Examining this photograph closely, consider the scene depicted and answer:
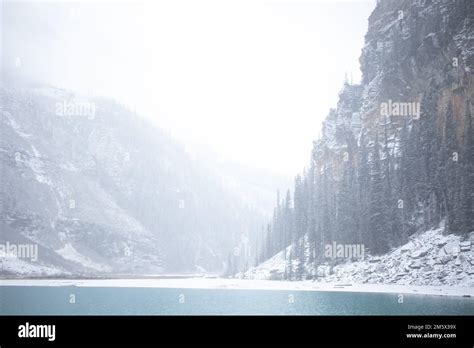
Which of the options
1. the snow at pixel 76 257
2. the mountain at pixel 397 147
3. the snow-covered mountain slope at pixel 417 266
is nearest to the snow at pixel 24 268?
the snow at pixel 76 257

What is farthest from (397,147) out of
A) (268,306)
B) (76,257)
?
(76,257)

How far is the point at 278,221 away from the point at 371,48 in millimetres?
58845

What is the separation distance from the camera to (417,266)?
7600 centimetres

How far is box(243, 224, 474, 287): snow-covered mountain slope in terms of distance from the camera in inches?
2719

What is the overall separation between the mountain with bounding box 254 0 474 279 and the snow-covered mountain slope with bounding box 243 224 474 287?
2509 millimetres

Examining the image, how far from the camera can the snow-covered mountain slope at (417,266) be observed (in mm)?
69062

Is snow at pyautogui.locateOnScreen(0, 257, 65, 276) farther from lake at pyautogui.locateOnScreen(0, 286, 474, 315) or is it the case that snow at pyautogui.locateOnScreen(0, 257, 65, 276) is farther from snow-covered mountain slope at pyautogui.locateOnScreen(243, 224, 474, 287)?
snow-covered mountain slope at pyautogui.locateOnScreen(243, 224, 474, 287)

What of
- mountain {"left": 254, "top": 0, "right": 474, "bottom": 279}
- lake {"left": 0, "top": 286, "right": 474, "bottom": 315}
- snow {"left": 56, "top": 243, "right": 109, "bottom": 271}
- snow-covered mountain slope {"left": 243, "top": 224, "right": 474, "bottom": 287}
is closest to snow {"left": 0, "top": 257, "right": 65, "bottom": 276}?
snow {"left": 56, "top": 243, "right": 109, "bottom": 271}

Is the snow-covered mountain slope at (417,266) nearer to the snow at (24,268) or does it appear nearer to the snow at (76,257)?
the snow at (24,268)

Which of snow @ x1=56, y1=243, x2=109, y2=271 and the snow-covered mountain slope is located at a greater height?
the snow-covered mountain slope

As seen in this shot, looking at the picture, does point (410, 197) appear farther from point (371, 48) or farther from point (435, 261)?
point (371, 48)

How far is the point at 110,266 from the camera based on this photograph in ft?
635

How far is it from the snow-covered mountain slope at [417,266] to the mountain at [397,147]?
2.51 m
